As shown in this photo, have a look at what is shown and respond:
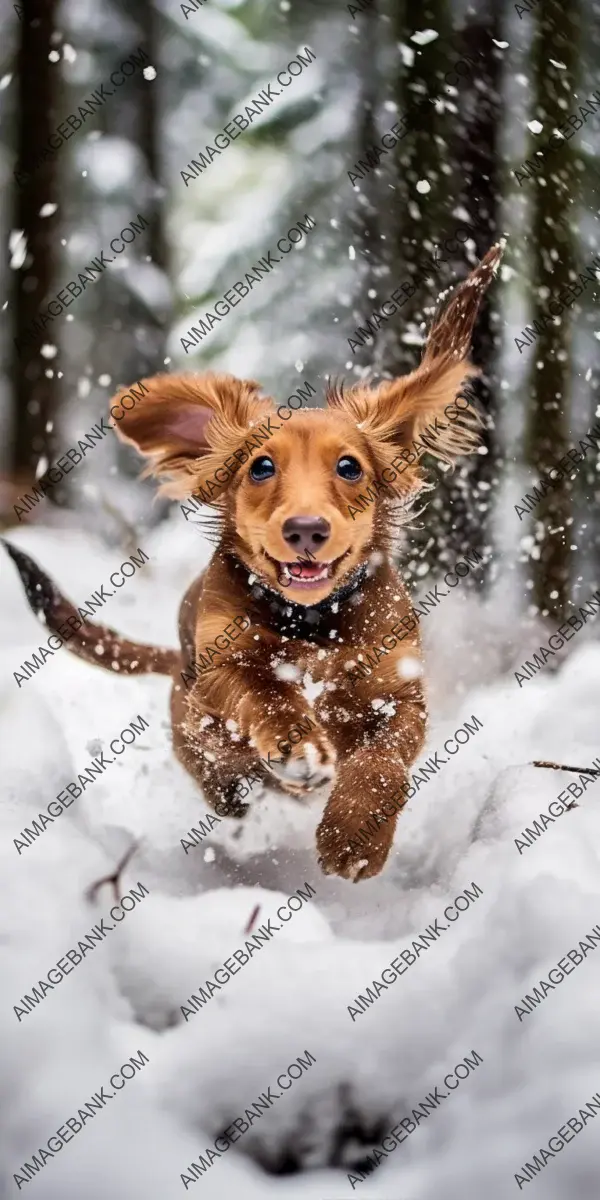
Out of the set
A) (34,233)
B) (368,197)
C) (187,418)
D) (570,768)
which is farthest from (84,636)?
(34,233)

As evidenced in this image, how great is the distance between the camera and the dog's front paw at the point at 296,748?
2.53 metres

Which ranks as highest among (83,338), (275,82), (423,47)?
(423,47)

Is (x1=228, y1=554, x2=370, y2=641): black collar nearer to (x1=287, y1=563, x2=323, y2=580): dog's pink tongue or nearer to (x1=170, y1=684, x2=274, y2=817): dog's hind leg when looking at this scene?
(x1=287, y1=563, x2=323, y2=580): dog's pink tongue

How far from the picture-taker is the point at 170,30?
231 inches

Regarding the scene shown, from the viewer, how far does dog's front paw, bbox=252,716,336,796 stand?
8.30 ft

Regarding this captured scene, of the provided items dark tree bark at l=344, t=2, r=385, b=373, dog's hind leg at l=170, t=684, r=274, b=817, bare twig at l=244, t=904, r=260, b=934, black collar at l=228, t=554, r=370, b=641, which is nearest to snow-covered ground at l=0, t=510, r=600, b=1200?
bare twig at l=244, t=904, r=260, b=934

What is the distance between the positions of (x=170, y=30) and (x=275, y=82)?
4.29 ft

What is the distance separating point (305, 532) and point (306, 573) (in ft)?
0.55

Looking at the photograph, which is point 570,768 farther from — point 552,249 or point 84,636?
point 552,249

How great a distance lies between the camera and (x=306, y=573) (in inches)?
96.7

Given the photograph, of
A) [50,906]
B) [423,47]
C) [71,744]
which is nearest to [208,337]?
[423,47]

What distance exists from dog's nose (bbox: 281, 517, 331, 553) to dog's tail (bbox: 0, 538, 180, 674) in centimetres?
108

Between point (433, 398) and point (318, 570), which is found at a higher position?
point (433, 398)

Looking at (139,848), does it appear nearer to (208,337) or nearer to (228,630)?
(228,630)
